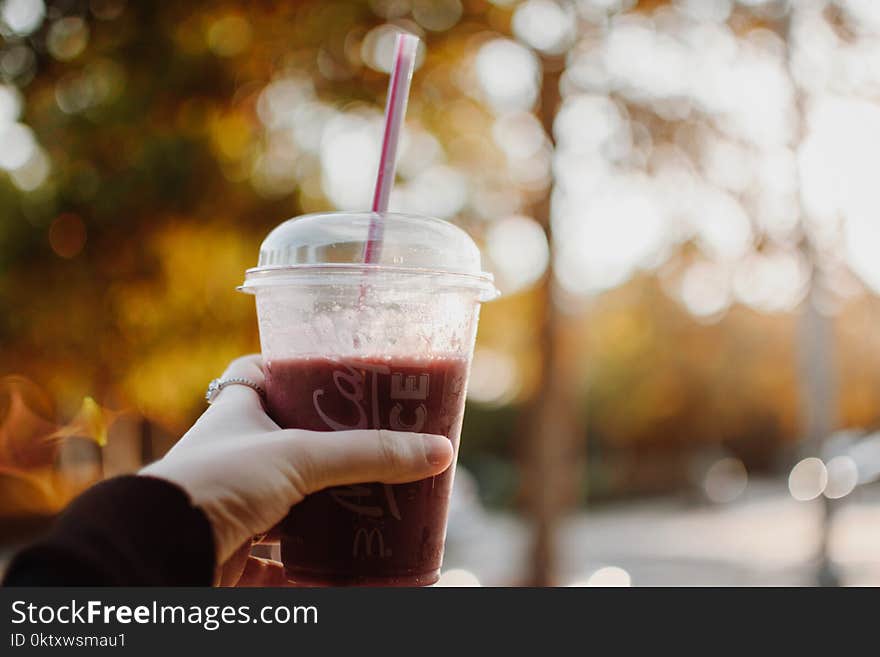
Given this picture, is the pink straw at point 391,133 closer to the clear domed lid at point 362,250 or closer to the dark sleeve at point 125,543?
the clear domed lid at point 362,250

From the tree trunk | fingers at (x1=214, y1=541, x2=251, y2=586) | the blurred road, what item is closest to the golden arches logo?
fingers at (x1=214, y1=541, x2=251, y2=586)

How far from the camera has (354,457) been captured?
1528 millimetres

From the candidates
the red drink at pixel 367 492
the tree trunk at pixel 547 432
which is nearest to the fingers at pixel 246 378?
the red drink at pixel 367 492

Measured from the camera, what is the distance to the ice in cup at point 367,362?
1600 mm

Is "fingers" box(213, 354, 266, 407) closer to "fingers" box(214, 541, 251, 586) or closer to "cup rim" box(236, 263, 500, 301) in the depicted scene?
"cup rim" box(236, 263, 500, 301)

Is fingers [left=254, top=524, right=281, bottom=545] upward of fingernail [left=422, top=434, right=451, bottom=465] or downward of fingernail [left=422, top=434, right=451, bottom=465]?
downward

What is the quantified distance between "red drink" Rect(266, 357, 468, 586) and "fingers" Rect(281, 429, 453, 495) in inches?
1.8

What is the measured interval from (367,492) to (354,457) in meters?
0.10

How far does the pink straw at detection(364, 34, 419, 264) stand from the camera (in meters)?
1.69

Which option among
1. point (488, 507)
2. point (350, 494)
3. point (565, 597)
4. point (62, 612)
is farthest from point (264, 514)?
point (488, 507)

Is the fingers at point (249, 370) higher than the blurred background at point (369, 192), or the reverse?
the blurred background at point (369, 192)

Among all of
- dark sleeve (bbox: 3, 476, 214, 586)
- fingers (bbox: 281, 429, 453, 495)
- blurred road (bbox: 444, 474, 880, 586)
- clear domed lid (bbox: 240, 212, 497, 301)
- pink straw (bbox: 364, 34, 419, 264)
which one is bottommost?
dark sleeve (bbox: 3, 476, 214, 586)

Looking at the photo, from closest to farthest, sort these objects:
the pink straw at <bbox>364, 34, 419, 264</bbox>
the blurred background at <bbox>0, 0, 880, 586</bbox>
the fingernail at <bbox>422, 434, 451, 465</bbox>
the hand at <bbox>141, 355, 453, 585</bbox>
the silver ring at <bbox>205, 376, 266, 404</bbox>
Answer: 1. the hand at <bbox>141, 355, 453, 585</bbox>
2. the fingernail at <bbox>422, 434, 451, 465</bbox>
3. the pink straw at <bbox>364, 34, 419, 264</bbox>
4. the silver ring at <bbox>205, 376, 266, 404</bbox>
5. the blurred background at <bbox>0, 0, 880, 586</bbox>

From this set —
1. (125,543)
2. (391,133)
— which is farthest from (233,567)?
(391,133)
